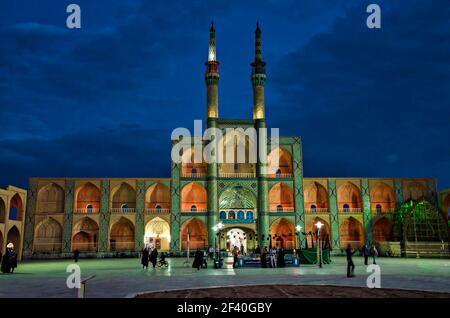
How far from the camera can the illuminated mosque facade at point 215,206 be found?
139 feet

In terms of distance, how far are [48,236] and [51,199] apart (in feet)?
12.4

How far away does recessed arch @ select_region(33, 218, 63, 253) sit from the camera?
42469 mm

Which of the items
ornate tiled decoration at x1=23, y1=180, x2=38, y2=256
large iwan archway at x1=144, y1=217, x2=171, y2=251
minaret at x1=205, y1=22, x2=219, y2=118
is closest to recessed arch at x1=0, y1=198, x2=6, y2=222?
ornate tiled decoration at x1=23, y1=180, x2=38, y2=256

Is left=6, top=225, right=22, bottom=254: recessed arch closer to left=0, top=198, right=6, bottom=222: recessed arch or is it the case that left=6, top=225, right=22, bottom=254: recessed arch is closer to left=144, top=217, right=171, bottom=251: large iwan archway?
left=0, top=198, right=6, bottom=222: recessed arch

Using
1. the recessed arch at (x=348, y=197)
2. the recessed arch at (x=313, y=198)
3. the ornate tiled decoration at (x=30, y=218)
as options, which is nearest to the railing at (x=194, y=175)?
the recessed arch at (x=313, y=198)

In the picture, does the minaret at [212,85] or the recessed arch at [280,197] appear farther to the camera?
the recessed arch at [280,197]

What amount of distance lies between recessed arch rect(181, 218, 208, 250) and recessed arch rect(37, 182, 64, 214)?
1286cm

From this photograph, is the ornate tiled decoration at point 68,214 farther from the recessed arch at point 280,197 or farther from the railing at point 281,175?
the recessed arch at point 280,197

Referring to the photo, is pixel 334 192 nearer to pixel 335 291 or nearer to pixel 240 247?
pixel 240 247

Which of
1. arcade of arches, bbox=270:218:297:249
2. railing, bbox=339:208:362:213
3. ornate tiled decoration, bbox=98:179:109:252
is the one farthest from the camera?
railing, bbox=339:208:362:213

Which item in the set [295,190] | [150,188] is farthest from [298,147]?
[150,188]

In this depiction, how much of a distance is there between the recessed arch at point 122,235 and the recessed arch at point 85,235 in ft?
5.93

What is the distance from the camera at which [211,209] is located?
42.8m
